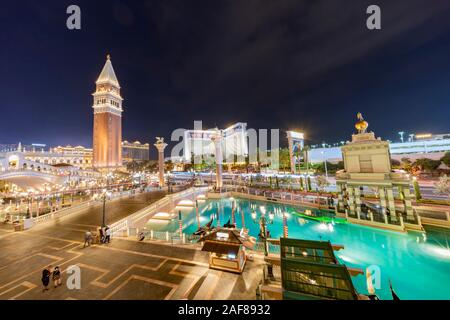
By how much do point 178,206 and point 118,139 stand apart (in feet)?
178

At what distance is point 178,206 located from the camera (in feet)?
91.5

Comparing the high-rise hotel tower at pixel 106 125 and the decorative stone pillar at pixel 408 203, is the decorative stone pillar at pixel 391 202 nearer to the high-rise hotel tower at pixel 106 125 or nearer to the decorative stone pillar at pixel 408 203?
the decorative stone pillar at pixel 408 203

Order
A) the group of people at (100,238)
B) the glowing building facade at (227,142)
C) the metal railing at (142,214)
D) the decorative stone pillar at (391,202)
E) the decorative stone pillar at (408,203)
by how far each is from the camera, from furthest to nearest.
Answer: the glowing building facade at (227,142), the decorative stone pillar at (391,202), the decorative stone pillar at (408,203), the metal railing at (142,214), the group of people at (100,238)

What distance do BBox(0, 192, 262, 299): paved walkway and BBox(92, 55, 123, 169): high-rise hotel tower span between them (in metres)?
54.0

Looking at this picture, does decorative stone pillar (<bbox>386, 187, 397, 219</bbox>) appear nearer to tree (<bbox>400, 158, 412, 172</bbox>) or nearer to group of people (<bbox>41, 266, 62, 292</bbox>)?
group of people (<bbox>41, 266, 62, 292</bbox>)

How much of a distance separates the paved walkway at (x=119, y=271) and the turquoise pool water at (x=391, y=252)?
325 inches

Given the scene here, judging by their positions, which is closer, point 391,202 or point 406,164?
point 391,202

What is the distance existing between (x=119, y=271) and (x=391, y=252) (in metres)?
20.3

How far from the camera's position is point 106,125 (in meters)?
62.8

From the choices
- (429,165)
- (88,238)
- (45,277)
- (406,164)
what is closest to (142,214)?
(88,238)

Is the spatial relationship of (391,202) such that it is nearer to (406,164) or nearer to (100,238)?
(100,238)

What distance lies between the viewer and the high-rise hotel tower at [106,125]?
62.0m

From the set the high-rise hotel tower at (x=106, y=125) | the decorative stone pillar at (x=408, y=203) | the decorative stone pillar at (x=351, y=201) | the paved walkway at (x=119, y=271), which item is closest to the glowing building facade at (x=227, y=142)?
the high-rise hotel tower at (x=106, y=125)
